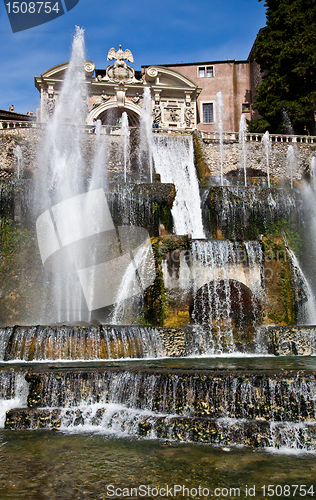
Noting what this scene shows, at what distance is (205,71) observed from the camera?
31859 mm

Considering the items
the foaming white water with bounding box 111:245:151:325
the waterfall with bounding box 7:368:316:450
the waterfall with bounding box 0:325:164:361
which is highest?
the foaming white water with bounding box 111:245:151:325

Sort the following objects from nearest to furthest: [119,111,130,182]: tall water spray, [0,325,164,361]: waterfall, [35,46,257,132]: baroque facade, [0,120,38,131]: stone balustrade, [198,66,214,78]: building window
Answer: [0,325,164,361]: waterfall < [0,120,38,131]: stone balustrade < [119,111,130,182]: tall water spray < [35,46,257,132]: baroque facade < [198,66,214,78]: building window

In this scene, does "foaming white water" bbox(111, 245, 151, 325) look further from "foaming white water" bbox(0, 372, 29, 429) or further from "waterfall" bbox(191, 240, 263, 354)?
"foaming white water" bbox(0, 372, 29, 429)

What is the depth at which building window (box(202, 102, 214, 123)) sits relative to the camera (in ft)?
102

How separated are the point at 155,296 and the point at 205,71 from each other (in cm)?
2525

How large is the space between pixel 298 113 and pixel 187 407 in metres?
19.8

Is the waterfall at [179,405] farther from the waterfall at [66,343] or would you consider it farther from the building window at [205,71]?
the building window at [205,71]

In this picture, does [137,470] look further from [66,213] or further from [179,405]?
[66,213]

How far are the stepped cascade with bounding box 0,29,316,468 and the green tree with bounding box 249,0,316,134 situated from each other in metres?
3.08

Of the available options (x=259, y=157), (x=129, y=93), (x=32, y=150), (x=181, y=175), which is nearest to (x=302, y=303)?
(x=181, y=175)

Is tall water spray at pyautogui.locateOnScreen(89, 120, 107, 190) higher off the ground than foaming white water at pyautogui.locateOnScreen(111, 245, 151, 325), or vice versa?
tall water spray at pyautogui.locateOnScreen(89, 120, 107, 190)

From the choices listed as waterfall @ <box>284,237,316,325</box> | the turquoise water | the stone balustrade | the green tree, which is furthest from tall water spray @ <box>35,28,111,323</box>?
the green tree

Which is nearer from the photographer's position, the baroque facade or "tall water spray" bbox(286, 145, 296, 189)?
"tall water spray" bbox(286, 145, 296, 189)

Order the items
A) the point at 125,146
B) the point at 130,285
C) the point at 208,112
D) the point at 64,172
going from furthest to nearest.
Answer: the point at 208,112 < the point at 125,146 < the point at 64,172 < the point at 130,285
